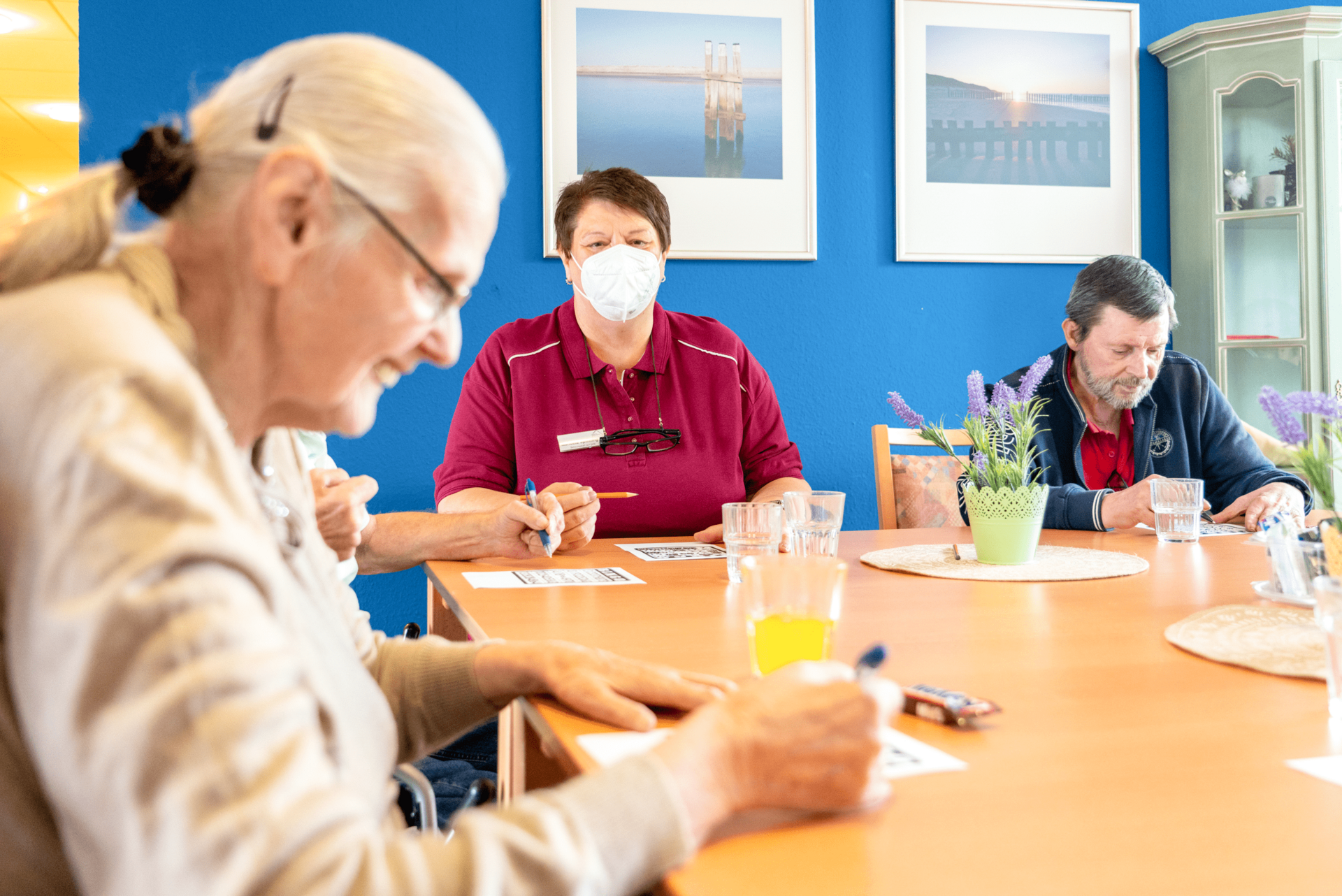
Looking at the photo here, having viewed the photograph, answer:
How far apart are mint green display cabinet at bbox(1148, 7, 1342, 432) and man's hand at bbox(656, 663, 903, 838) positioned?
331 cm

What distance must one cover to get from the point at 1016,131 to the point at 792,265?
3.14ft

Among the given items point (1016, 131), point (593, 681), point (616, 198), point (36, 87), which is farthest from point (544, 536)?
point (36, 87)

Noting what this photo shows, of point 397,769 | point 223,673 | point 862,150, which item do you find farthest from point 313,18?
point 223,673

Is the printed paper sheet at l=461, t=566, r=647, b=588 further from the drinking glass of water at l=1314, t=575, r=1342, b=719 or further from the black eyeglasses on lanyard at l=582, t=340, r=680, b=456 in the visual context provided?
the drinking glass of water at l=1314, t=575, r=1342, b=719

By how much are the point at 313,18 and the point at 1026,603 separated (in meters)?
2.83

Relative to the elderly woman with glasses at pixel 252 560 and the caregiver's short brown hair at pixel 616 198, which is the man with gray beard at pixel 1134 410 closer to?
the caregiver's short brown hair at pixel 616 198

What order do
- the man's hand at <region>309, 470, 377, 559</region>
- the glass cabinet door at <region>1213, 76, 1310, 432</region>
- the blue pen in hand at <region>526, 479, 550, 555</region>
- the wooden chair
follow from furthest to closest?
the glass cabinet door at <region>1213, 76, 1310, 432</region>
the wooden chair
the blue pen in hand at <region>526, 479, 550, 555</region>
the man's hand at <region>309, 470, 377, 559</region>

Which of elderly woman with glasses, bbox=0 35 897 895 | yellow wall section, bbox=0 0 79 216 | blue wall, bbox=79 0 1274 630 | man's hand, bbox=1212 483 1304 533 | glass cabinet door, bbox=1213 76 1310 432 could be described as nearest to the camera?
elderly woman with glasses, bbox=0 35 897 895

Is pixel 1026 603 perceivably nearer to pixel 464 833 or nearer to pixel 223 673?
pixel 464 833

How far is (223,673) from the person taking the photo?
500mm

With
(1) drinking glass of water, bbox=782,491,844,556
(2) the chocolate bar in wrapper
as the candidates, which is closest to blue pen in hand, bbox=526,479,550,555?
(1) drinking glass of water, bbox=782,491,844,556

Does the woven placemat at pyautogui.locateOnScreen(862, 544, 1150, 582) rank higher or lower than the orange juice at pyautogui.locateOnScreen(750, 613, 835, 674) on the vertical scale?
lower

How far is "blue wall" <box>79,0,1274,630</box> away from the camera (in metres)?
3.12

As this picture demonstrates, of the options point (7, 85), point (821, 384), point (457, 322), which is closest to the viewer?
point (457, 322)
